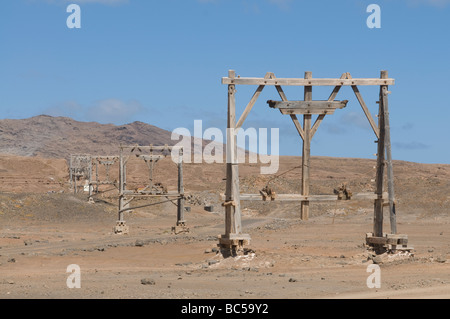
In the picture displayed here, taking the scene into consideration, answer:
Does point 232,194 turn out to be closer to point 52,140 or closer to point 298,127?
point 298,127

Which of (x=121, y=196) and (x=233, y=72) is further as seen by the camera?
(x=121, y=196)

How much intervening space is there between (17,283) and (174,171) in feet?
273

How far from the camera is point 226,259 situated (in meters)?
17.1

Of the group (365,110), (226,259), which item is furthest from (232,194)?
(365,110)

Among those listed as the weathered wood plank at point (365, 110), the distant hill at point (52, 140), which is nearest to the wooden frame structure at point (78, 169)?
the weathered wood plank at point (365, 110)

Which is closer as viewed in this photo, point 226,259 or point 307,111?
point 307,111

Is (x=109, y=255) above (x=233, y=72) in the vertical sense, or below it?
below

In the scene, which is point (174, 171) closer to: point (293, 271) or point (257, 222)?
point (257, 222)

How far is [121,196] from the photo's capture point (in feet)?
109

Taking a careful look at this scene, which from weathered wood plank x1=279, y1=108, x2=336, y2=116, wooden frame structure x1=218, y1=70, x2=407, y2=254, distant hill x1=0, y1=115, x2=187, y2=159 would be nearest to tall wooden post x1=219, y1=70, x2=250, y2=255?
wooden frame structure x1=218, y1=70, x2=407, y2=254

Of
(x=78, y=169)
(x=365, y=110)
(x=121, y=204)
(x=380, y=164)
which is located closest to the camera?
(x=365, y=110)
